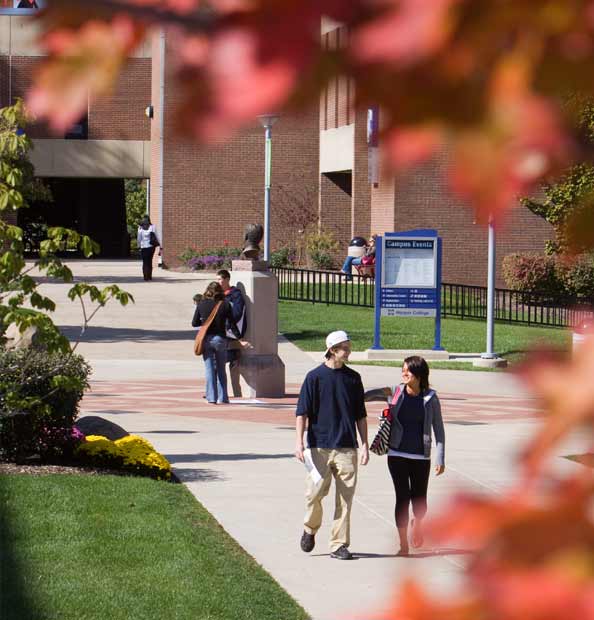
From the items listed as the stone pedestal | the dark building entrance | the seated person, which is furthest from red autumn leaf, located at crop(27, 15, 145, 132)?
the dark building entrance

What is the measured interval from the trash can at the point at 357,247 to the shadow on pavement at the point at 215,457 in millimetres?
29893

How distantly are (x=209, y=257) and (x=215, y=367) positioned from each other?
28.4 meters

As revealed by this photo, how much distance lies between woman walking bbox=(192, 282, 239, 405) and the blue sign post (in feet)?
21.5

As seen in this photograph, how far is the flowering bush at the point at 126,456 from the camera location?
1218cm

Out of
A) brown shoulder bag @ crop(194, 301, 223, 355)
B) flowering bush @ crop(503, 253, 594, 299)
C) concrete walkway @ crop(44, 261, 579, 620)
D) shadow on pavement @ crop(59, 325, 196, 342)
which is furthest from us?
flowering bush @ crop(503, 253, 594, 299)

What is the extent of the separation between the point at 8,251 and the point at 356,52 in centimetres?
943

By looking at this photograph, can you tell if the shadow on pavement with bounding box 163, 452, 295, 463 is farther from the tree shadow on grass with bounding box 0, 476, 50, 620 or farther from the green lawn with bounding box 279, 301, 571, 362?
the green lawn with bounding box 279, 301, 571, 362

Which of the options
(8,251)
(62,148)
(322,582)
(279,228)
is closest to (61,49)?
(322,582)

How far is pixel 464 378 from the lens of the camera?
2184 cm

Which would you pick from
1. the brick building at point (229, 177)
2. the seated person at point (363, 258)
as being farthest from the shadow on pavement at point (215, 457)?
the seated person at point (363, 258)

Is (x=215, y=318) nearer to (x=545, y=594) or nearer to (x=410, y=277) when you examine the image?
(x=410, y=277)

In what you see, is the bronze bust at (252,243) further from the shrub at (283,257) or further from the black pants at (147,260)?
the shrub at (283,257)

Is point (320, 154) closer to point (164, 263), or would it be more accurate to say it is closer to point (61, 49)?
point (164, 263)

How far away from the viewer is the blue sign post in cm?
2425
